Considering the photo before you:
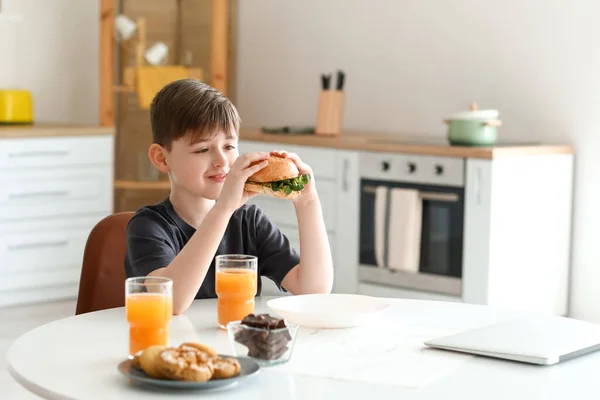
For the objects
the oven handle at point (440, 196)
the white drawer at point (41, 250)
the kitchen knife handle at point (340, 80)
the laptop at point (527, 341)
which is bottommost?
the white drawer at point (41, 250)

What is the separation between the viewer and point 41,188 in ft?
15.5

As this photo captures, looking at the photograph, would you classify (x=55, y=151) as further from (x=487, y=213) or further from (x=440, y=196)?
(x=487, y=213)

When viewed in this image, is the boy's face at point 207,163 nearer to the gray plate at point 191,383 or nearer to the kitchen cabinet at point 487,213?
the gray plate at point 191,383

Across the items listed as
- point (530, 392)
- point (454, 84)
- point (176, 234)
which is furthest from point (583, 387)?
point (454, 84)

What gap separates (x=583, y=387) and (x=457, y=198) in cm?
275

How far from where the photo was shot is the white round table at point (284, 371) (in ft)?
4.16

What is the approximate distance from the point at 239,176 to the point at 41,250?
10.5ft

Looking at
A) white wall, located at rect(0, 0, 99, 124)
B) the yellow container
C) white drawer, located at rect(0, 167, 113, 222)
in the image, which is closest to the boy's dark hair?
white drawer, located at rect(0, 167, 113, 222)

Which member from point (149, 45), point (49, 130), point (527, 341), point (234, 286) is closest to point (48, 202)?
point (49, 130)

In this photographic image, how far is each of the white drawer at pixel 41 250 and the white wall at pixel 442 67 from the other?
135 centimetres

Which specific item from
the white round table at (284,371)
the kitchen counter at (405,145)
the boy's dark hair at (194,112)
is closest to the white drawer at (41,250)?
the kitchen counter at (405,145)

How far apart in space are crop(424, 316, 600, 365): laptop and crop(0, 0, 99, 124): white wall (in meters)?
4.17

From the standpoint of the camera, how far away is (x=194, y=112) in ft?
6.57

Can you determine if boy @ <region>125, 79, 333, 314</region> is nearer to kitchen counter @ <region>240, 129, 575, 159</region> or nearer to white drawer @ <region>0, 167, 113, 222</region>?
kitchen counter @ <region>240, 129, 575, 159</region>
